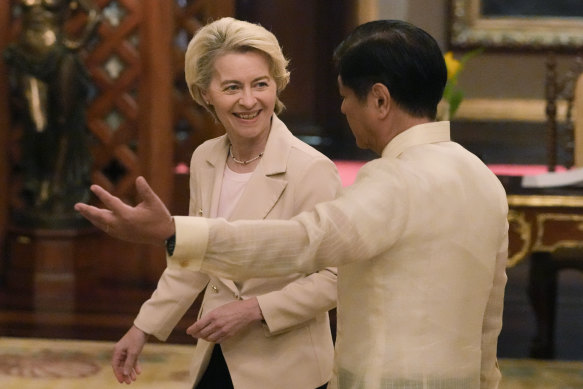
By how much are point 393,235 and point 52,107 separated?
4.71 meters

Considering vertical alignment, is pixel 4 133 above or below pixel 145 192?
below

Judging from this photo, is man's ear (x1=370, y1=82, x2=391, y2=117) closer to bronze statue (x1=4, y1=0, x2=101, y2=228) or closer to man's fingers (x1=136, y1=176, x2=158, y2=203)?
man's fingers (x1=136, y1=176, x2=158, y2=203)

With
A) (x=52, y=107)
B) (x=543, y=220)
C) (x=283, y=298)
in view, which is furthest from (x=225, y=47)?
(x=52, y=107)

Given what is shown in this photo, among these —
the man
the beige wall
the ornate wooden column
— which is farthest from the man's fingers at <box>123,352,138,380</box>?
the beige wall

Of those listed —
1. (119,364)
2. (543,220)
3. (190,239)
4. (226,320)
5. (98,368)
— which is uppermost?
(190,239)

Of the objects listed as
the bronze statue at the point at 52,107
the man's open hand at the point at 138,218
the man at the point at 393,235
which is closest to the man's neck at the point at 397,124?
the man at the point at 393,235

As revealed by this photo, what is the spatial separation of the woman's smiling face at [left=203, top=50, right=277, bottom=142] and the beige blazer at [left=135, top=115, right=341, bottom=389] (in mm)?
68

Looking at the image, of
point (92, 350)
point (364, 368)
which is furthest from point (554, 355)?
point (364, 368)

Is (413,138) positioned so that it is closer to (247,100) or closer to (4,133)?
(247,100)

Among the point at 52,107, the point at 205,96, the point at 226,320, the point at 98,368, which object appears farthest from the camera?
the point at 52,107

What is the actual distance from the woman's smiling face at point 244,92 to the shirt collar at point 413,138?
0.67 m

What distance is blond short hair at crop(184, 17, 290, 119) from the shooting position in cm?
233

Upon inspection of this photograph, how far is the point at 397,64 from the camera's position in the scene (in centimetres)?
169

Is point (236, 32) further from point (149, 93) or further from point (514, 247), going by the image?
point (149, 93)
